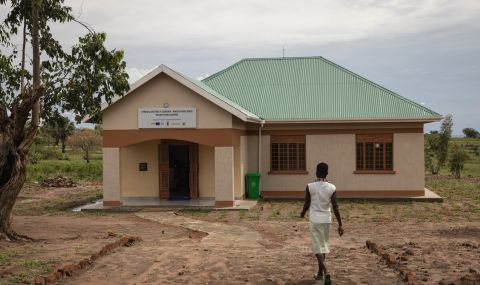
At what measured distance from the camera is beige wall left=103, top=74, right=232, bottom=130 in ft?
62.3

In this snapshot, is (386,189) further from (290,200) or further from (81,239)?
(81,239)

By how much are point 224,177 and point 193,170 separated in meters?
2.68

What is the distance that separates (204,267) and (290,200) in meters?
12.5

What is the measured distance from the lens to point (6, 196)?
40.9ft

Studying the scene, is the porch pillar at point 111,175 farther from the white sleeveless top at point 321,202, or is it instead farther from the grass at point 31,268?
the white sleeveless top at point 321,202

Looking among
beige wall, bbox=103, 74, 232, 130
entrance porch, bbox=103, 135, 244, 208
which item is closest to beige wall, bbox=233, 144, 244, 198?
entrance porch, bbox=103, 135, 244, 208

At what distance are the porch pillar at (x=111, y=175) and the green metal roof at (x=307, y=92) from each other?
6.04m

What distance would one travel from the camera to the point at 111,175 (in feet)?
62.9

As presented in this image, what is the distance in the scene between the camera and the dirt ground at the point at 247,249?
8.78 metres

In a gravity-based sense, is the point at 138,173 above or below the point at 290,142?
below

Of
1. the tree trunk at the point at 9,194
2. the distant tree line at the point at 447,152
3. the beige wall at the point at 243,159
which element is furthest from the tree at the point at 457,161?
the tree trunk at the point at 9,194

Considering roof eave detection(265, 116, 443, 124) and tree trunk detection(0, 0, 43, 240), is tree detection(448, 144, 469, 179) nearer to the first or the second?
roof eave detection(265, 116, 443, 124)

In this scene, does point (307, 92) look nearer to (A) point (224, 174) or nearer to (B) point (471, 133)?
(A) point (224, 174)

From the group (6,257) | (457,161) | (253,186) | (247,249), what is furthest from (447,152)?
(6,257)
